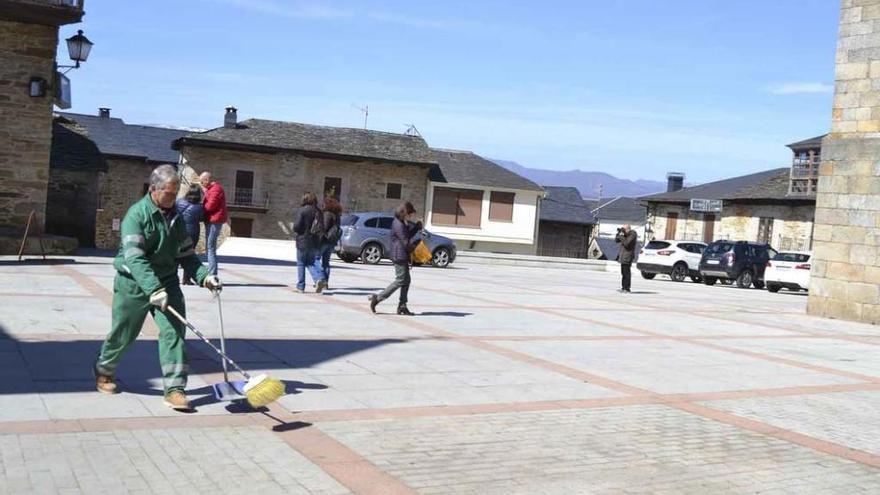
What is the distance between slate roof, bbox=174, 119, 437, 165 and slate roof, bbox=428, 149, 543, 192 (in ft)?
4.23

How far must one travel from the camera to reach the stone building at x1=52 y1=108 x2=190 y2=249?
140ft

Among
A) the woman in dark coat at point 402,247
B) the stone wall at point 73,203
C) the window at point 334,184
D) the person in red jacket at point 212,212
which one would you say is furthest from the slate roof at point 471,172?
the woman in dark coat at point 402,247

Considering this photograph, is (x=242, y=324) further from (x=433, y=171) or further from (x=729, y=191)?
(x=729, y=191)

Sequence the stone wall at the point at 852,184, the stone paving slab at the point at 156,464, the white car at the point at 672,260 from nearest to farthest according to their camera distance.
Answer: the stone paving slab at the point at 156,464
the stone wall at the point at 852,184
the white car at the point at 672,260

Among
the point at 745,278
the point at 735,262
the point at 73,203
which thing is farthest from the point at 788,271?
the point at 73,203

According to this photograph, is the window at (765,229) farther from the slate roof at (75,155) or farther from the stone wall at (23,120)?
the stone wall at (23,120)

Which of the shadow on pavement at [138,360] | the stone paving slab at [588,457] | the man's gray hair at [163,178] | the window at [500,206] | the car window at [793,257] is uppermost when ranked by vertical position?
the window at [500,206]

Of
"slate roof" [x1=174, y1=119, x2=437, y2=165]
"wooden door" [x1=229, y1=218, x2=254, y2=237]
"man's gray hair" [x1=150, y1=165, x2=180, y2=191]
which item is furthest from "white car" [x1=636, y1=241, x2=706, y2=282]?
"man's gray hair" [x1=150, y1=165, x2=180, y2=191]

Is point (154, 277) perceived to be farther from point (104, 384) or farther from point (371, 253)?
point (371, 253)

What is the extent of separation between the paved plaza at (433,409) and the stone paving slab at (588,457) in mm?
20

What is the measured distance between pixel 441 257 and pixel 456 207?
21.7m

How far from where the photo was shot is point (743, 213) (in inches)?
1917

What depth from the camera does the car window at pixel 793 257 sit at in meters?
27.8

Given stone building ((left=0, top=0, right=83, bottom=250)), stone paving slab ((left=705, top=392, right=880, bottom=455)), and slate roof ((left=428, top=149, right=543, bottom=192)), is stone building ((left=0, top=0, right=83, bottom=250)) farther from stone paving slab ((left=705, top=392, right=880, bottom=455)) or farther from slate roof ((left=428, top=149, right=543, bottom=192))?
slate roof ((left=428, top=149, right=543, bottom=192))
